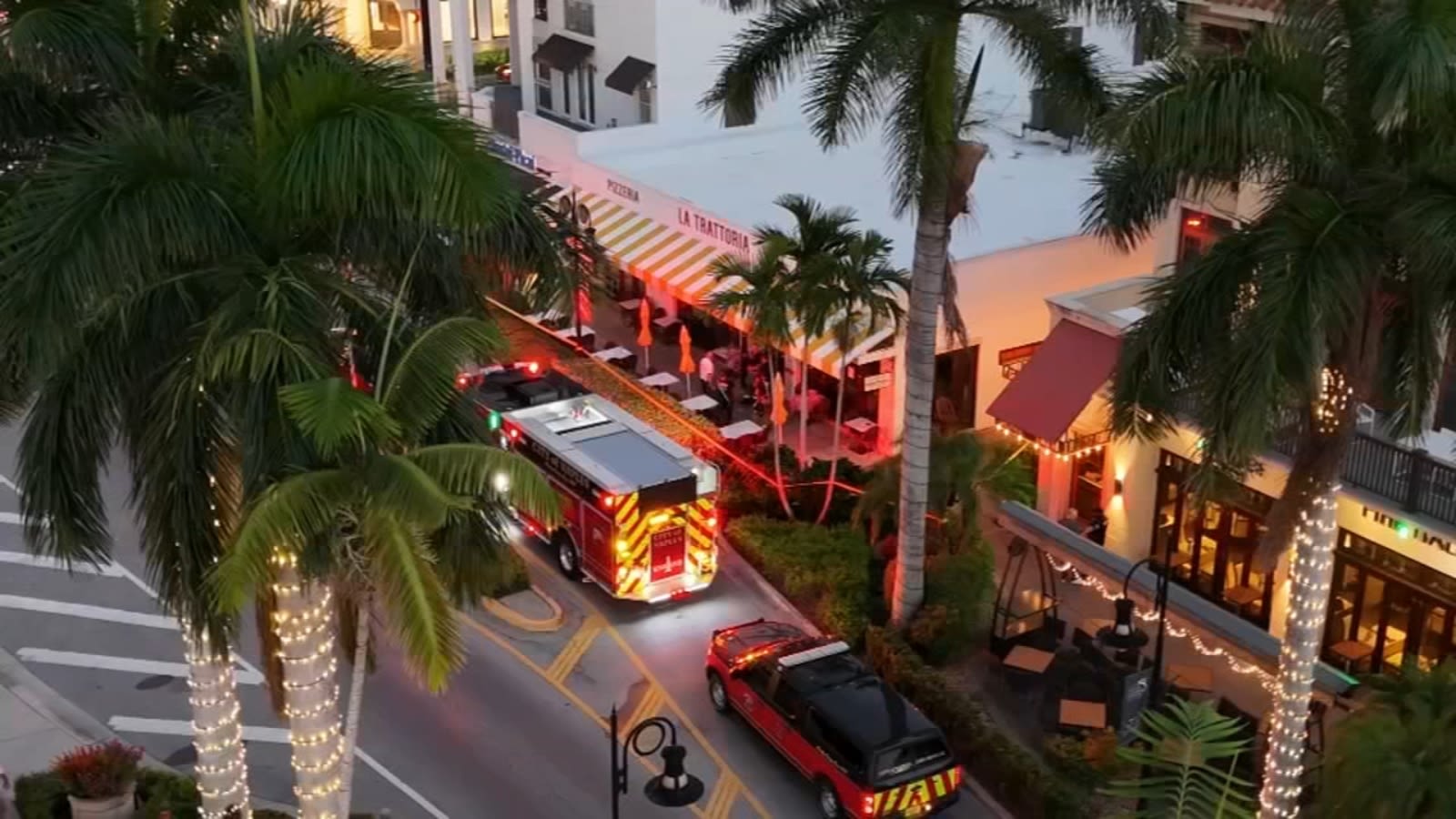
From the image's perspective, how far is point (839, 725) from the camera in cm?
1831

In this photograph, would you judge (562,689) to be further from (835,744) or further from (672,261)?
(672,261)

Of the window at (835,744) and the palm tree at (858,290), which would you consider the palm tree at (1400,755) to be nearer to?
the window at (835,744)

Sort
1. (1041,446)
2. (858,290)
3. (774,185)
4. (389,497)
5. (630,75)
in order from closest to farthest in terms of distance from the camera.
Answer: (389,497), (858,290), (1041,446), (774,185), (630,75)

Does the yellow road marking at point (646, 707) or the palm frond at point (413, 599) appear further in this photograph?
the yellow road marking at point (646, 707)

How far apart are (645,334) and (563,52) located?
44.8ft

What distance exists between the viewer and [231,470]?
12.2 meters

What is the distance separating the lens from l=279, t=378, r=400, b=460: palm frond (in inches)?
412

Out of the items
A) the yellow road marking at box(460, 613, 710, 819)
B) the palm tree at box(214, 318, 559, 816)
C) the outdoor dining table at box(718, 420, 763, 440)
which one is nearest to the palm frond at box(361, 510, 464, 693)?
the palm tree at box(214, 318, 559, 816)

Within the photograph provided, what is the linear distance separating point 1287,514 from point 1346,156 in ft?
10.9

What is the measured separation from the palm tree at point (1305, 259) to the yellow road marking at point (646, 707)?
8.18m

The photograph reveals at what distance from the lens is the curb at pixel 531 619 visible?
2303 cm

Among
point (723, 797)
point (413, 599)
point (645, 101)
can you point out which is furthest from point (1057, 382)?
point (645, 101)

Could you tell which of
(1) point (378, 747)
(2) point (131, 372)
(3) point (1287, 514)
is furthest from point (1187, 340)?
(1) point (378, 747)

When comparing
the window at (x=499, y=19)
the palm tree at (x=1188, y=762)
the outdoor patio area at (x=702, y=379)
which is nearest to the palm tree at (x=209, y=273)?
the palm tree at (x=1188, y=762)
